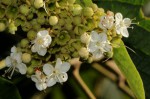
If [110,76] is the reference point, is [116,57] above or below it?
above

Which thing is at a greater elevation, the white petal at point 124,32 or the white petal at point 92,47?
the white petal at point 124,32

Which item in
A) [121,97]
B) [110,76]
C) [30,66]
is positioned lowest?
[121,97]

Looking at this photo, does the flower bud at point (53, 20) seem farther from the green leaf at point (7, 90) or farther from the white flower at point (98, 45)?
the green leaf at point (7, 90)

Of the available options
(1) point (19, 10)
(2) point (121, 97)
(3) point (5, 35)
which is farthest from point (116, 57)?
(2) point (121, 97)

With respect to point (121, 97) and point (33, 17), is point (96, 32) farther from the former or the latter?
point (121, 97)

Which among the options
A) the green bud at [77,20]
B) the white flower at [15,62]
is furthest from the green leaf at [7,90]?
the green bud at [77,20]

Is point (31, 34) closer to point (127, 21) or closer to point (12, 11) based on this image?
point (12, 11)

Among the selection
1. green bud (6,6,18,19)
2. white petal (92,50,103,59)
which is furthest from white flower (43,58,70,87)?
green bud (6,6,18,19)
